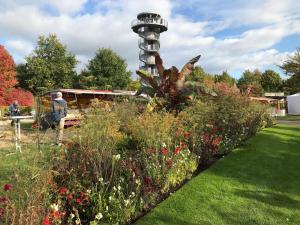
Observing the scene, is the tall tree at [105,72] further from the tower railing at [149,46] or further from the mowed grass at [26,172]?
the mowed grass at [26,172]

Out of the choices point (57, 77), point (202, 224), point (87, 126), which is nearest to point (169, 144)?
point (87, 126)

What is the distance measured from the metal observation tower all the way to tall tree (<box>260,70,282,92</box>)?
18.4 meters

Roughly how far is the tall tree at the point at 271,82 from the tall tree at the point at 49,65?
33.3 metres

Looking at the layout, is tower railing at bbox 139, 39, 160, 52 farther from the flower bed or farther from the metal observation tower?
the flower bed

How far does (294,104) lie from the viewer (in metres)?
35.8

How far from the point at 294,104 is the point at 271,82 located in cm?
1976

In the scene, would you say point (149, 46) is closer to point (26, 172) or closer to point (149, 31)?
point (149, 31)

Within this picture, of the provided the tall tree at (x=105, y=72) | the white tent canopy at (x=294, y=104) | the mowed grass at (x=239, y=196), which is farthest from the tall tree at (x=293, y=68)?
the mowed grass at (x=239, y=196)

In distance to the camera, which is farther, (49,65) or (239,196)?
(49,65)

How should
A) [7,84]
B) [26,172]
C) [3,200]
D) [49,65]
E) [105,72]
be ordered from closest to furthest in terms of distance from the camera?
[3,200] → [26,172] → [7,84] → [49,65] → [105,72]

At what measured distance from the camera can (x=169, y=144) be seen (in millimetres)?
6102

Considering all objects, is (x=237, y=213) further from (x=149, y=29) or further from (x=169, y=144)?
(x=149, y=29)

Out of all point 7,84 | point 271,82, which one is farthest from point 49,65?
point 271,82

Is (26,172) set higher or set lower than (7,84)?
lower
